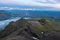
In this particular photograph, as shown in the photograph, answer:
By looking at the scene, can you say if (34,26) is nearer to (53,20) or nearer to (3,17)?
(53,20)

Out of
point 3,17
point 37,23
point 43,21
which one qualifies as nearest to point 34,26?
point 37,23

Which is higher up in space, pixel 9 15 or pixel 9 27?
pixel 9 15

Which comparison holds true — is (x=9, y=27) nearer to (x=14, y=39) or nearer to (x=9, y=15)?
(x=9, y=15)

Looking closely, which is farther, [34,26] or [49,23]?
[49,23]

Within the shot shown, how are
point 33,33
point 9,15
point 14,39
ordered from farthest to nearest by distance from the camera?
point 9,15 → point 33,33 → point 14,39

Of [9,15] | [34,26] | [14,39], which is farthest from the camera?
[9,15]

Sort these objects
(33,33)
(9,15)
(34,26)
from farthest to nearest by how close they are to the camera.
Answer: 1. (9,15)
2. (34,26)
3. (33,33)

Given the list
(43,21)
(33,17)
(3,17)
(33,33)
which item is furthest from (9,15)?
(33,33)

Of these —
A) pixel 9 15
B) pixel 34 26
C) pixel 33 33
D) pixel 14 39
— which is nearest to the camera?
pixel 14 39

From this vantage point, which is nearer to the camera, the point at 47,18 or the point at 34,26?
the point at 34,26
